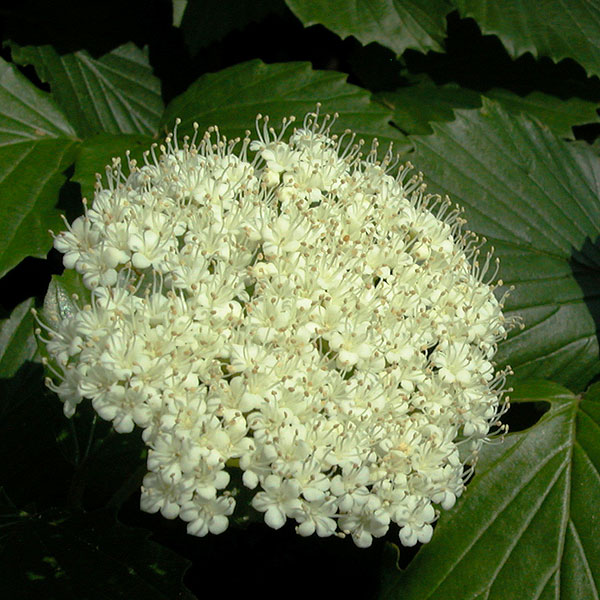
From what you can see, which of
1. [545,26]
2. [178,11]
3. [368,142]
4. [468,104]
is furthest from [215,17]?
[545,26]

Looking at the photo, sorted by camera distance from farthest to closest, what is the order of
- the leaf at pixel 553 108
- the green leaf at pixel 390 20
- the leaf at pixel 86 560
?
1. the leaf at pixel 553 108
2. the green leaf at pixel 390 20
3. the leaf at pixel 86 560

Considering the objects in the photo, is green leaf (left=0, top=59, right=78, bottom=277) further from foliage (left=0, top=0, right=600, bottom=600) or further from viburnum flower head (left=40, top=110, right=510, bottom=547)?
viburnum flower head (left=40, top=110, right=510, bottom=547)

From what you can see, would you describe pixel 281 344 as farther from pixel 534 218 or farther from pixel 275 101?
pixel 534 218

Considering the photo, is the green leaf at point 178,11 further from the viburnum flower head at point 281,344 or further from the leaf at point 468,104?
the viburnum flower head at point 281,344

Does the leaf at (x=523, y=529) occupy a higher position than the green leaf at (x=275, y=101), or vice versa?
the green leaf at (x=275, y=101)

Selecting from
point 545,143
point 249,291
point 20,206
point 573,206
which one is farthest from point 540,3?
point 20,206

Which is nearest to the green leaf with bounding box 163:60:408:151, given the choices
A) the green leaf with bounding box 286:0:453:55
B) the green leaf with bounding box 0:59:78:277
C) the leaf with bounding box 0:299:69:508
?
the green leaf with bounding box 286:0:453:55

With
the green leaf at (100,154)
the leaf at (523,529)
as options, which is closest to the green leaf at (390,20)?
the green leaf at (100,154)
